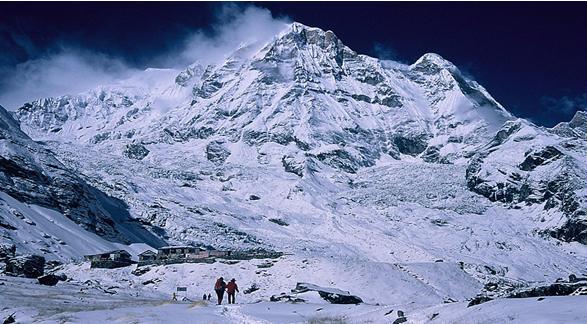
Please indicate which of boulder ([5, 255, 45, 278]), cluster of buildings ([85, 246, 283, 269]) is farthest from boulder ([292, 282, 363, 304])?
cluster of buildings ([85, 246, 283, 269])

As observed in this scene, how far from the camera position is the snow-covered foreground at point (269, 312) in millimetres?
16453

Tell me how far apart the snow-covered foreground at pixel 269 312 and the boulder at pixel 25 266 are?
12308 millimetres

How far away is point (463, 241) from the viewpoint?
7037 inches

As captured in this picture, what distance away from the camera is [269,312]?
27625 mm

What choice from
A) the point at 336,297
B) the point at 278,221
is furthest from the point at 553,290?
the point at 278,221

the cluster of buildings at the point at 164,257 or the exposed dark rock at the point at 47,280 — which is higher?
the cluster of buildings at the point at 164,257

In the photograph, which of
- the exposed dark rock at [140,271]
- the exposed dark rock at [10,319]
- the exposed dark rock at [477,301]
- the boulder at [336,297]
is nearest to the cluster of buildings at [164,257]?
the exposed dark rock at [140,271]

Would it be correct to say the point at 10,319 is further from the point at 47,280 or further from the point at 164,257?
the point at 164,257

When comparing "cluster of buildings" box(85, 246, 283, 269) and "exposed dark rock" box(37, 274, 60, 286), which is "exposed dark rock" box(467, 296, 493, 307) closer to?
"exposed dark rock" box(37, 274, 60, 286)

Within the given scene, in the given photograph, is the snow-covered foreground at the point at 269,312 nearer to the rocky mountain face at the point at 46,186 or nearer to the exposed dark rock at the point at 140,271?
the exposed dark rock at the point at 140,271

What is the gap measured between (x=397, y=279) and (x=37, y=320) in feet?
160

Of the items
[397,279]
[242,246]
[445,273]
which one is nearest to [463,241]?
[242,246]

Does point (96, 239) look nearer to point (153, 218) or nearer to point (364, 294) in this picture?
point (153, 218)

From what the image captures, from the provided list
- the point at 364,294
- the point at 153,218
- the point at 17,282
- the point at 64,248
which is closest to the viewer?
the point at 17,282
